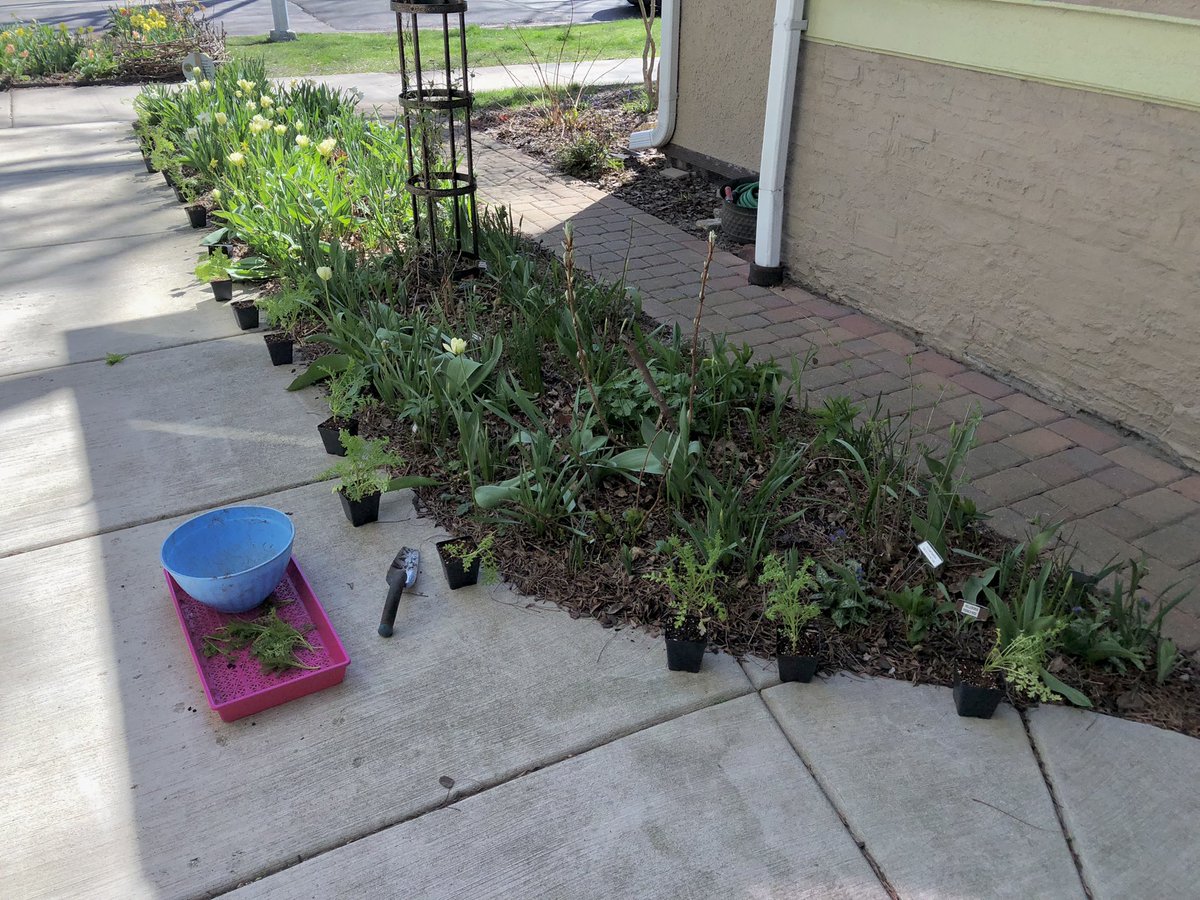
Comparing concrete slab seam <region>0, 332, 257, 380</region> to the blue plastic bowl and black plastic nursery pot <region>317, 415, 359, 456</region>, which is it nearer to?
black plastic nursery pot <region>317, 415, 359, 456</region>

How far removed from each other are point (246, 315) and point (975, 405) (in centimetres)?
335

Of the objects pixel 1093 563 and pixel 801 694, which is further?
pixel 1093 563

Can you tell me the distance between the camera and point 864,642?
2.60 metres

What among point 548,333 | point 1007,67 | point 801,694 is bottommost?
point 801,694

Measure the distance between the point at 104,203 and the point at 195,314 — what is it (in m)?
2.34

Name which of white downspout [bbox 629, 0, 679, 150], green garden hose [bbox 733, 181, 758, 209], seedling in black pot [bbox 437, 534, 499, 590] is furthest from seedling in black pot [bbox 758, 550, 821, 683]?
white downspout [bbox 629, 0, 679, 150]

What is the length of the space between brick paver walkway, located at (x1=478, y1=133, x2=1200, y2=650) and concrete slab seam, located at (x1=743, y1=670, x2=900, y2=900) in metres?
1.16

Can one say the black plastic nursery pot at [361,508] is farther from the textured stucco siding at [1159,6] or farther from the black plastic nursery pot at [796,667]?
the textured stucco siding at [1159,6]

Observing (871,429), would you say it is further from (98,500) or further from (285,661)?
(98,500)

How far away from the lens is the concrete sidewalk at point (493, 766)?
1981mm

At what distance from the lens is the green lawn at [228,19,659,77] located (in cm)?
1094

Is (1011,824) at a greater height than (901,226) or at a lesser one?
lesser

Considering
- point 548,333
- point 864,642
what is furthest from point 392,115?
point 864,642

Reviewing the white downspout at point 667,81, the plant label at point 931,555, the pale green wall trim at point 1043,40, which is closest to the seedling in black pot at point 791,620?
the plant label at point 931,555
